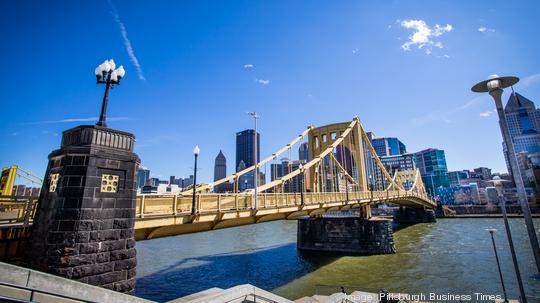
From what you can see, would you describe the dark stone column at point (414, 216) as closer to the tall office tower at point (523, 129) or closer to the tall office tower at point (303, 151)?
the tall office tower at point (303, 151)

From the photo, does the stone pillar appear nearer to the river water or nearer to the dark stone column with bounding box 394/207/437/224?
the river water

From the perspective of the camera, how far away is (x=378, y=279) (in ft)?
59.9

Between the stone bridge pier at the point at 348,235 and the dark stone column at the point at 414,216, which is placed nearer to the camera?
the stone bridge pier at the point at 348,235

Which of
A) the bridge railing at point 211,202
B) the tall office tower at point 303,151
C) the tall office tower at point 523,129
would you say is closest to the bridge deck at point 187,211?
the bridge railing at point 211,202

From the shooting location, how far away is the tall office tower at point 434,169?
16148cm

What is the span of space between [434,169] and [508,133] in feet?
640

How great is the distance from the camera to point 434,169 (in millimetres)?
170125

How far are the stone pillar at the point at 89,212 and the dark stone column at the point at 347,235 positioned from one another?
25601mm

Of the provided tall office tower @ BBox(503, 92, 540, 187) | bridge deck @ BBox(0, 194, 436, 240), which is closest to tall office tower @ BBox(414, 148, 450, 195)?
tall office tower @ BBox(503, 92, 540, 187)

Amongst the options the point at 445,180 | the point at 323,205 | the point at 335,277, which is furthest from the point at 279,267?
the point at 445,180

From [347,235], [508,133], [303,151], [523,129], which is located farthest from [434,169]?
[508,133]

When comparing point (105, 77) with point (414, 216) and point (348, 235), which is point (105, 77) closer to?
point (348, 235)

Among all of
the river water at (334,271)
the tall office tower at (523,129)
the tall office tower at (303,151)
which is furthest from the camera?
the tall office tower at (523,129)

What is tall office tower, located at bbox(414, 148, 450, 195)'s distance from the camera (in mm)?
161475
